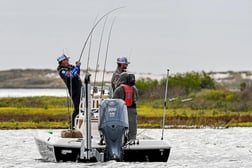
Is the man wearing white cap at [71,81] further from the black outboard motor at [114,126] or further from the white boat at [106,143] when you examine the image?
the black outboard motor at [114,126]

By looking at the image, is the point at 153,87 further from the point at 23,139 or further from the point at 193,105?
the point at 23,139

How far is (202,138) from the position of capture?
31.2 m

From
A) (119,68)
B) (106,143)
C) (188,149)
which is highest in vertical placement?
(119,68)

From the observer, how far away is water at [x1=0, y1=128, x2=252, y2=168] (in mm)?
19750

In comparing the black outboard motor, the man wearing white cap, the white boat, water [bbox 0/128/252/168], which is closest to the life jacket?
the white boat

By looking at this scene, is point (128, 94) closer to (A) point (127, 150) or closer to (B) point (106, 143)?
(A) point (127, 150)

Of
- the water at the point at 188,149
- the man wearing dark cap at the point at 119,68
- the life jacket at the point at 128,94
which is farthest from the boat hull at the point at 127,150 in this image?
the man wearing dark cap at the point at 119,68

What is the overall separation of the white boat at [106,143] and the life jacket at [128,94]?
0.58 m

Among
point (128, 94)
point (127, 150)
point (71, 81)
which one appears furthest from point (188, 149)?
point (127, 150)

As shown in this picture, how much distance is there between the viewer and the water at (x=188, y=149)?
778 inches

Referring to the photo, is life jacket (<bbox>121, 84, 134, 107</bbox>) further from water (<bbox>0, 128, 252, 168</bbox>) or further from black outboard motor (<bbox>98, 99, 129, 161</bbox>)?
water (<bbox>0, 128, 252, 168</bbox>)

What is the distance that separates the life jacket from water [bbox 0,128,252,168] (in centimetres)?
153

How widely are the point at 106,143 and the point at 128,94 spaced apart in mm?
1578

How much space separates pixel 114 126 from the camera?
1955 centimetres
